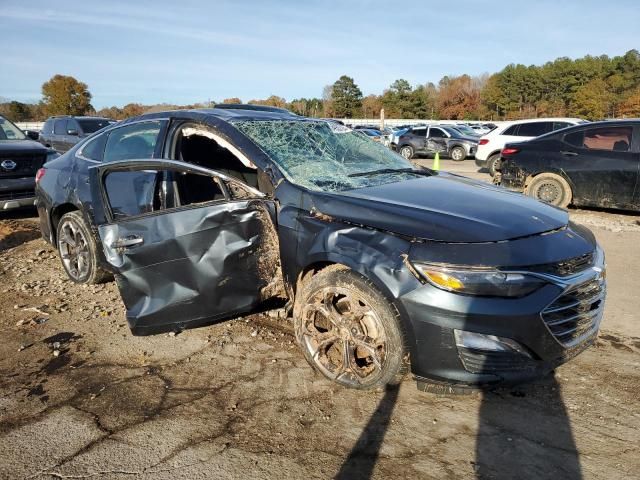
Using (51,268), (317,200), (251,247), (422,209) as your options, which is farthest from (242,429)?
(51,268)

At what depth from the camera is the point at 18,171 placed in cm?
771

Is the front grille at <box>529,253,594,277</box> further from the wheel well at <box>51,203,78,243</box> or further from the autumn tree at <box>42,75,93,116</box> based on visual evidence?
the autumn tree at <box>42,75,93,116</box>

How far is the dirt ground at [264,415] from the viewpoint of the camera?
2395 mm

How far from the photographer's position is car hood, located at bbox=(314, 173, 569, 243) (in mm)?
2750

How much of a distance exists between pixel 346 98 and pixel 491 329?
88.7m

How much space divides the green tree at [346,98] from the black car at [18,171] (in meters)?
80.8

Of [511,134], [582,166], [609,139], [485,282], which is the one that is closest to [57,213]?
[485,282]

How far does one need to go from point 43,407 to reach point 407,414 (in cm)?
209

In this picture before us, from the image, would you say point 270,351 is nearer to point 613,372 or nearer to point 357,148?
point 357,148

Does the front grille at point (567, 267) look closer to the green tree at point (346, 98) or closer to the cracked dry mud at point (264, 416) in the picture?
the cracked dry mud at point (264, 416)

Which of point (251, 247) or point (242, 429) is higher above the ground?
point (251, 247)

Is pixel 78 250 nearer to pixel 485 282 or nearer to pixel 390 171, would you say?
pixel 390 171

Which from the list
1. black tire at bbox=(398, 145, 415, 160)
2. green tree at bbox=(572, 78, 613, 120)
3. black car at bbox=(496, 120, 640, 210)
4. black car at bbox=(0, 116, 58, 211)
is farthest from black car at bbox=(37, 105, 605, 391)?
green tree at bbox=(572, 78, 613, 120)

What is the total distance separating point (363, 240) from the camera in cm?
285
